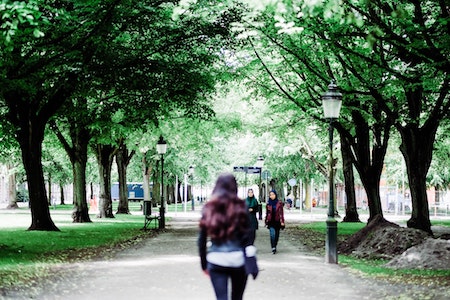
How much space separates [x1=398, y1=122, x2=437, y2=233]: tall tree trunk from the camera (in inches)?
896

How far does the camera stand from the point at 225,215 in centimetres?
551

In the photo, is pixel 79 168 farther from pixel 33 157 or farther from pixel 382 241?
pixel 382 241

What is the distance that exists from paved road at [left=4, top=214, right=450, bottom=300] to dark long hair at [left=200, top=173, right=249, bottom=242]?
15.1 ft

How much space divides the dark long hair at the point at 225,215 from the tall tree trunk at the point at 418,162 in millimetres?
17956

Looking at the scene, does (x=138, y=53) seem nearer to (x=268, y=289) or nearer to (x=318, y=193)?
(x=268, y=289)

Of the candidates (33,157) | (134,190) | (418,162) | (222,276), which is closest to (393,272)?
(222,276)

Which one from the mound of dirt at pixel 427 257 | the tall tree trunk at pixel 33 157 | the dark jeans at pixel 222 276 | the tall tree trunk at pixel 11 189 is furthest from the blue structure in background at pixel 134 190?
the dark jeans at pixel 222 276

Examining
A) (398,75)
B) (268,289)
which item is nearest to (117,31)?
(398,75)

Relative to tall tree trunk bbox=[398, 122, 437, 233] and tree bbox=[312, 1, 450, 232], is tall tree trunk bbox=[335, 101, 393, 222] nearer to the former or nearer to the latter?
tree bbox=[312, 1, 450, 232]

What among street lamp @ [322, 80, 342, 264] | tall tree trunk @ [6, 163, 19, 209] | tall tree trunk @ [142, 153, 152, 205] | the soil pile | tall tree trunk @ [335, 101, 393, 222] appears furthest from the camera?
tall tree trunk @ [6, 163, 19, 209]

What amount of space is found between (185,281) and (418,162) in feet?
43.8

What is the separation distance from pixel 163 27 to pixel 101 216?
18367mm

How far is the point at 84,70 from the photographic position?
64.5 feet

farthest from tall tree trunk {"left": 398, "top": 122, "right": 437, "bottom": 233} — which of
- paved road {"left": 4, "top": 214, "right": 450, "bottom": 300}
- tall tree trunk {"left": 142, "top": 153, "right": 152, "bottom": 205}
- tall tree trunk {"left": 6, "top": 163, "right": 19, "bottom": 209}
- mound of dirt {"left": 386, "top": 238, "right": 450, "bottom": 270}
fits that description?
tall tree trunk {"left": 6, "top": 163, "right": 19, "bottom": 209}
